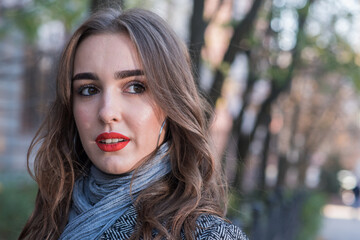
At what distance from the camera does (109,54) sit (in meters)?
2.10

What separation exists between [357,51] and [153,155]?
7.89 m

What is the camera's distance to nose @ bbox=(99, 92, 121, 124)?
6.63 feet

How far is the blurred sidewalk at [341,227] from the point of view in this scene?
50.8 feet

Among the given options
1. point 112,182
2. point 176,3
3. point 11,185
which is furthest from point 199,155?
point 176,3

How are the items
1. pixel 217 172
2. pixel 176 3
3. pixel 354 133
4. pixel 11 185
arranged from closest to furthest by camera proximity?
pixel 217 172, pixel 11 185, pixel 176 3, pixel 354 133

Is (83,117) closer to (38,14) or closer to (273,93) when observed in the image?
(38,14)

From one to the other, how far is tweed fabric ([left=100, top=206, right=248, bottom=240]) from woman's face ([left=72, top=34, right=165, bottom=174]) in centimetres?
20

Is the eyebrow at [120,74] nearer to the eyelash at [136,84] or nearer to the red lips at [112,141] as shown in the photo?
the eyelash at [136,84]

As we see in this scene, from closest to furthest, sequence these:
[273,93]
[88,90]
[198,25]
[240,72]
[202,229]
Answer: [202,229] → [88,90] → [198,25] → [273,93] → [240,72]

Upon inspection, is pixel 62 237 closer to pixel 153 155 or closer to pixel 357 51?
pixel 153 155

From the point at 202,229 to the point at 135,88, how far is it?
628mm

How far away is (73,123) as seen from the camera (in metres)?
2.48

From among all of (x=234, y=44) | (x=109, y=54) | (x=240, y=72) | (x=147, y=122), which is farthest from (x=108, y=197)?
(x=240, y=72)

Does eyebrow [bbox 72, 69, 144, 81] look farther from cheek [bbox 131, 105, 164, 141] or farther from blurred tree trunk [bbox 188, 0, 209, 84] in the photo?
blurred tree trunk [bbox 188, 0, 209, 84]
